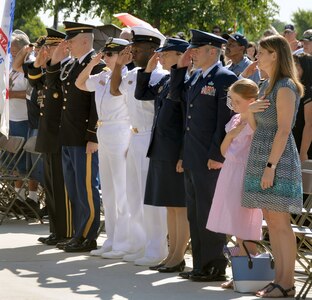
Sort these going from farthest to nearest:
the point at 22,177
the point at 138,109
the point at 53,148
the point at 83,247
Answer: the point at 22,177, the point at 53,148, the point at 83,247, the point at 138,109

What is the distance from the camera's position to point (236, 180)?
8.86m

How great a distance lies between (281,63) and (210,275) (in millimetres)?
1916

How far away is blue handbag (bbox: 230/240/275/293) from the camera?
870cm

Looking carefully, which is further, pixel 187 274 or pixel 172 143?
pixel 172 143

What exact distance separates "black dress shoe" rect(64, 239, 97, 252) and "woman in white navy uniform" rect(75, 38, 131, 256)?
220 millimetres

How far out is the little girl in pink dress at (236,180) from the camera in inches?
348

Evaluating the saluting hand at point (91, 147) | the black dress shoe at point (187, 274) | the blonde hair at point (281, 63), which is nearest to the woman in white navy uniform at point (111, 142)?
the saluting hand at point (91, 147)

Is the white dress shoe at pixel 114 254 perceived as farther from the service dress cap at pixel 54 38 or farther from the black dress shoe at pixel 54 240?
the service dress cap at pixel 54 38

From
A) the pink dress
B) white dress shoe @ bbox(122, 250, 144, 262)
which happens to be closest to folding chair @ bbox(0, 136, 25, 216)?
white dress shoe @ bbox(122, 250, 144, 262)

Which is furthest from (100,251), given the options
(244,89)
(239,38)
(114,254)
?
(244,89)

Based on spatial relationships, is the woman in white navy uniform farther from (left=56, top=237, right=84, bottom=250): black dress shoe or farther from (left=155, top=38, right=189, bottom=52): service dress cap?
(left=155, top=38, right=189, bottom=52): service dress cap

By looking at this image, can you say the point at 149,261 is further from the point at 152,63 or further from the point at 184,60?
the point at 184,60

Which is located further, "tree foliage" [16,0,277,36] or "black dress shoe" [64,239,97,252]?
"tree foliage" [16,0,277,36]

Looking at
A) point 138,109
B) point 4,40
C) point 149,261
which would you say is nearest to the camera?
point 4,40
